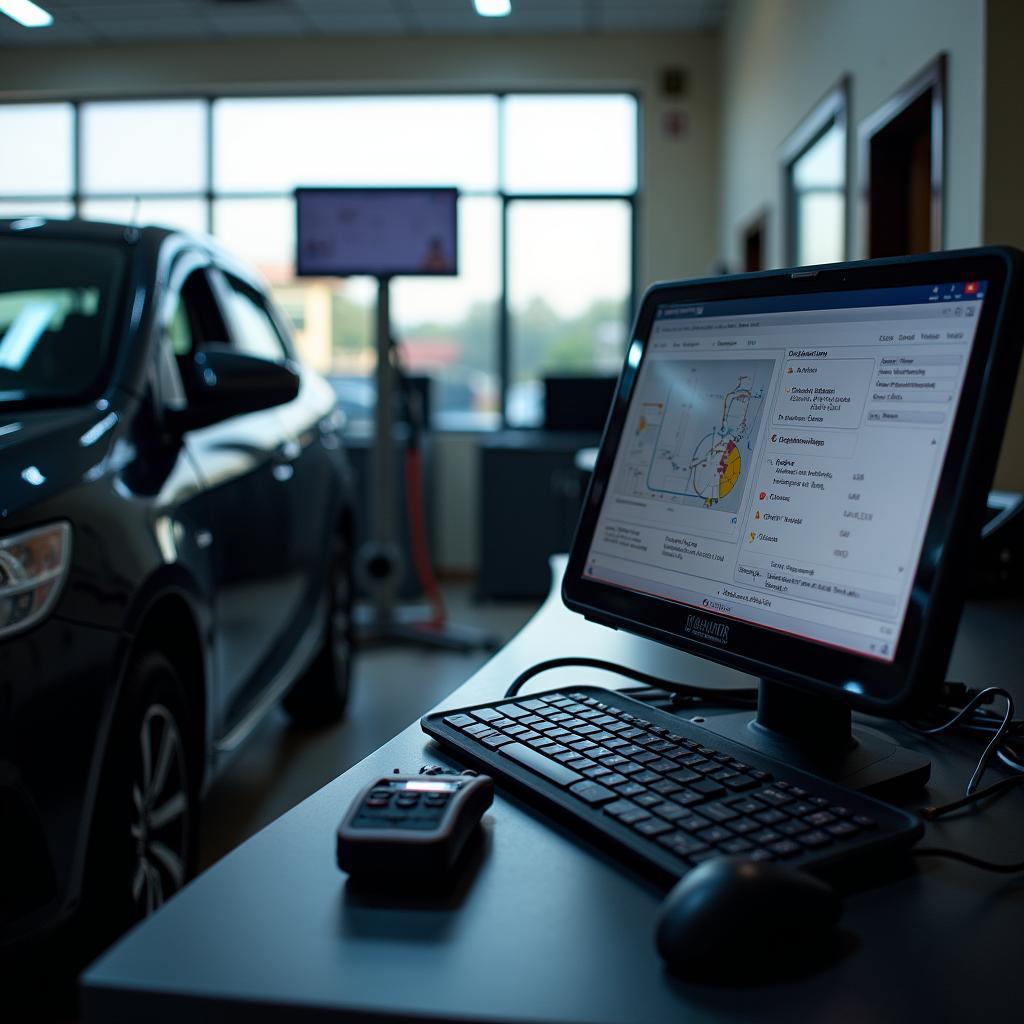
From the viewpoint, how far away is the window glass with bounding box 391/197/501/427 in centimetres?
642

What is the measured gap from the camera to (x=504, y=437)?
18.8 ft

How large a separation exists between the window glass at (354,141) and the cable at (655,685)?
5660mm

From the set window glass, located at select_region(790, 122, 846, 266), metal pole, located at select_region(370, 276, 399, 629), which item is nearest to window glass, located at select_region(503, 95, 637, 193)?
window glass, located at select_region(790, 122, 846, 266)

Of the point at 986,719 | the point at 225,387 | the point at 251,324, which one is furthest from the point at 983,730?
the point at 251,324

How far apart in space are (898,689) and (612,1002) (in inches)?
10.9

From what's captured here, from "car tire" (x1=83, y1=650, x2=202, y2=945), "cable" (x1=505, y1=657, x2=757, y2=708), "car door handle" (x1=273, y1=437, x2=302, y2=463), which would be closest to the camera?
"cable" (x1=505, y1=657, x2=757, y2=708)

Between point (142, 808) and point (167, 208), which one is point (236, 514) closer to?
point (142, 808)

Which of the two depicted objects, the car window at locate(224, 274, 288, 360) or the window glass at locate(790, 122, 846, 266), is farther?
the window glass at locate(790, 122, 846, 266)

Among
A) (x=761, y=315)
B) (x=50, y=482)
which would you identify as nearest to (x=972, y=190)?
(x=761, y=315)

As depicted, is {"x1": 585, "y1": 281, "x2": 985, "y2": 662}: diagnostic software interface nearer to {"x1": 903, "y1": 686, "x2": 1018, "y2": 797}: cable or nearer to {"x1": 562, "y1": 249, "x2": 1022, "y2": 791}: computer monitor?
{"x1": 562, "y1": 249, "x2": 1022, "y2": 791}: computer monitor

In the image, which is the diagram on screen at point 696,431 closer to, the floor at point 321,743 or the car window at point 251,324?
the floor at point 321,743

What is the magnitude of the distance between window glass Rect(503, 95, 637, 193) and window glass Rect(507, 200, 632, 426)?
0.48 ft

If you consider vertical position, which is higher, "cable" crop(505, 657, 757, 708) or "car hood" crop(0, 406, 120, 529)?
"car hood" crop(0, 406, 120, 529)

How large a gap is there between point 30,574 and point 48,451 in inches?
8.2
